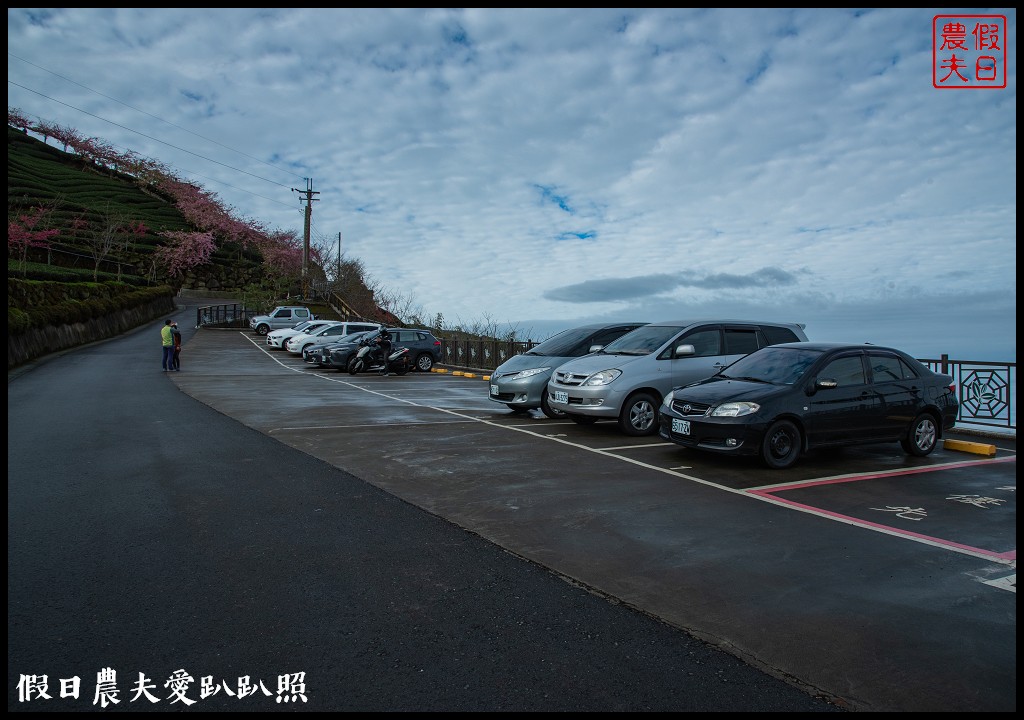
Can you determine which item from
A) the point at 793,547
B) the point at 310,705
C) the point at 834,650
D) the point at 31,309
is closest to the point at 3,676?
the point at 310,705

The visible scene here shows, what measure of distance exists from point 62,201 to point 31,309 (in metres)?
42.7

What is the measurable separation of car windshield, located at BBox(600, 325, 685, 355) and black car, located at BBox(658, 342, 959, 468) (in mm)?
1796

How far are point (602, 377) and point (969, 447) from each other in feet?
17.3

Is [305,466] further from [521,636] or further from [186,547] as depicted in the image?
[521,636]

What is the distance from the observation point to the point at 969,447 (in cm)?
945

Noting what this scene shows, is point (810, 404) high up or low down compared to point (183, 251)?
down

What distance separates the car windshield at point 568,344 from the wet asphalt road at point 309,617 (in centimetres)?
680

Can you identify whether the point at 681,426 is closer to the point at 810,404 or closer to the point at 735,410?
the point at 735,410

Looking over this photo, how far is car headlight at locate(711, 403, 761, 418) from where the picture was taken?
25.9ft

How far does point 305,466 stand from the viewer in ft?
26.0

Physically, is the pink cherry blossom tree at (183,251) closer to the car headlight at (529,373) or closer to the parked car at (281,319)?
the parked car at (281,319)

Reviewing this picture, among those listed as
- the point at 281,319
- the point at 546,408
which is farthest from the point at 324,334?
the point at 546,408

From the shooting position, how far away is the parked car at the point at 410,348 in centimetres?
2488

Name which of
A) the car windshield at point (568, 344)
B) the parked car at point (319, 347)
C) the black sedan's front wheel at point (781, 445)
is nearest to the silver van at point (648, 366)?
the car windshield at point (568, 344)
